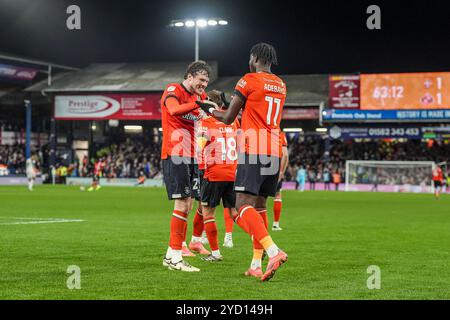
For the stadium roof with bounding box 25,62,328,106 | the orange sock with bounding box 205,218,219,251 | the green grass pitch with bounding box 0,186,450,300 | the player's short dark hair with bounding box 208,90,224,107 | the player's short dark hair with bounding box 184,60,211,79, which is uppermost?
the stadium roof with bounding box 25,62,328,106

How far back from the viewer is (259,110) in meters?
8.20

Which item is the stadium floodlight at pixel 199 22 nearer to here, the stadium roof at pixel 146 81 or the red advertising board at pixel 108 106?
the stadium roof at pixel 146 81

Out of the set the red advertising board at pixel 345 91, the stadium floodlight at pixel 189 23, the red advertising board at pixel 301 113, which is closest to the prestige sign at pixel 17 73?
the stadium floodlight at pixel 189 23

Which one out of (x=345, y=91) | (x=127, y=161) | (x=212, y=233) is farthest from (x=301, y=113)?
(x=212, y=233)

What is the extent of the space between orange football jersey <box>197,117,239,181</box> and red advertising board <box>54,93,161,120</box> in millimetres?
42507

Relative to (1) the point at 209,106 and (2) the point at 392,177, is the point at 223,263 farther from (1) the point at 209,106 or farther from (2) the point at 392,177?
(2) the point at 392,177

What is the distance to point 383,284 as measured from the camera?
25.5 ft

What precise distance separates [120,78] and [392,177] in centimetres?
2219

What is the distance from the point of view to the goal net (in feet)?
161

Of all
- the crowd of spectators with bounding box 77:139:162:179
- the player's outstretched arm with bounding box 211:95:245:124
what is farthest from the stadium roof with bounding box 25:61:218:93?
the player's outstretched arm with bounding box 211:95:245:124

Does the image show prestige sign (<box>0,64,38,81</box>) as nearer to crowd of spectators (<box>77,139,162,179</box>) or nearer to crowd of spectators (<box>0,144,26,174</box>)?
crowd of spectators (<box>0,144,26,174</box>)

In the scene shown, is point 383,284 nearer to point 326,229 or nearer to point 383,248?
point 383,248
